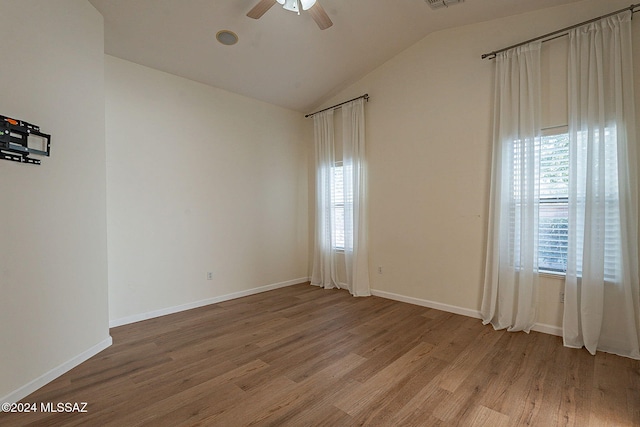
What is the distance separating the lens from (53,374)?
231cm

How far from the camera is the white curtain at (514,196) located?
309 cm

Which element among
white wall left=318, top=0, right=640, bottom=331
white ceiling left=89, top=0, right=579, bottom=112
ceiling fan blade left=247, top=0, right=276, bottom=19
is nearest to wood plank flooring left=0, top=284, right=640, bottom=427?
white wall left=318, top=0, right=640, bottom=331

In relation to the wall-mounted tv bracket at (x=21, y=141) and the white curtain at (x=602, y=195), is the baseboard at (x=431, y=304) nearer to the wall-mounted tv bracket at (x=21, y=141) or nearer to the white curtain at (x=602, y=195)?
the white curtain at (x=602, y=195)

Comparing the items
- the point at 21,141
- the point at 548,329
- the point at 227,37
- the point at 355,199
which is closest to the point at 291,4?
the point at 227,37

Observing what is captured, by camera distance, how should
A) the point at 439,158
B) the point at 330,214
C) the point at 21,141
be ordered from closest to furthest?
the point at 21,141
the point at 439,158
the point at 330,214

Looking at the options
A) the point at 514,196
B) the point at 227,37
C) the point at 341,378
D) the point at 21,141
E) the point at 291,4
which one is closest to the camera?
the point at 21,141

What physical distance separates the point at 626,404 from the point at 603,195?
1705 mm

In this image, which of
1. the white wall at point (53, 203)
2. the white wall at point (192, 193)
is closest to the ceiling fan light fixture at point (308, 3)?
the white wall at point (53, 203)

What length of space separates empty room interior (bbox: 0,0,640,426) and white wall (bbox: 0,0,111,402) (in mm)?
16

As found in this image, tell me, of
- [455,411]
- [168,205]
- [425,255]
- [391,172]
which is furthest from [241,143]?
[455,411]

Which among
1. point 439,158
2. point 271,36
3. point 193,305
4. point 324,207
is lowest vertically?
point 193,305

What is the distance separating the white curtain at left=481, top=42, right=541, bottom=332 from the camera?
10.1 feet

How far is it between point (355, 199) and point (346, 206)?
8.8 inches

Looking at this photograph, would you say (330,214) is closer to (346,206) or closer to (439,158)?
(346,206)
